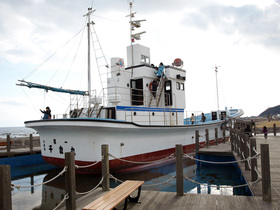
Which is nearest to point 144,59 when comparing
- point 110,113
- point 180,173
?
point 110,113

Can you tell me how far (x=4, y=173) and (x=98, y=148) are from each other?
6.54 meters

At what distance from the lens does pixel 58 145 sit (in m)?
10.5

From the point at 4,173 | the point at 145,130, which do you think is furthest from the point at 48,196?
the point at 4,173

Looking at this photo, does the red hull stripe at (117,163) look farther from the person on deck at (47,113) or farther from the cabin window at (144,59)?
the cabin window at (144,59)

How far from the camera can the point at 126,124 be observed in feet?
33.0

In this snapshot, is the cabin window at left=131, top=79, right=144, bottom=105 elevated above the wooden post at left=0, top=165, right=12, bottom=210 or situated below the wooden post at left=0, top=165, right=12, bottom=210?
above

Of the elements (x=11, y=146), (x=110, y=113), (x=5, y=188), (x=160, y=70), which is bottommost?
(x=11, y=146)

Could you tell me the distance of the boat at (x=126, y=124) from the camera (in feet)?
31.5

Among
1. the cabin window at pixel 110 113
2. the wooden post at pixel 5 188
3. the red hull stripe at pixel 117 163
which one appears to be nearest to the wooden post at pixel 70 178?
the wooden post at pixel 5 188

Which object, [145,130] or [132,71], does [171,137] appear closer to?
[145,130]

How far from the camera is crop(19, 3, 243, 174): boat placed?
9594 mm

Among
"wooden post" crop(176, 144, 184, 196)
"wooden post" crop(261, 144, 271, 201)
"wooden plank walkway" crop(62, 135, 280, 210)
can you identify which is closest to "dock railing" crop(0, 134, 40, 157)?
"wooden plank walkway" crop(62, 135, 280, 210)

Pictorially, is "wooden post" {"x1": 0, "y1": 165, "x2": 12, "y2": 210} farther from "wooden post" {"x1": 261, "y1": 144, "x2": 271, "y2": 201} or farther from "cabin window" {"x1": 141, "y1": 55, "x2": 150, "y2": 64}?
"cabin window" {"x1": 141, "y1": 55, "x2": 150, "y2": 64}

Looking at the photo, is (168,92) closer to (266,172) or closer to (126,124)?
(126,124)
